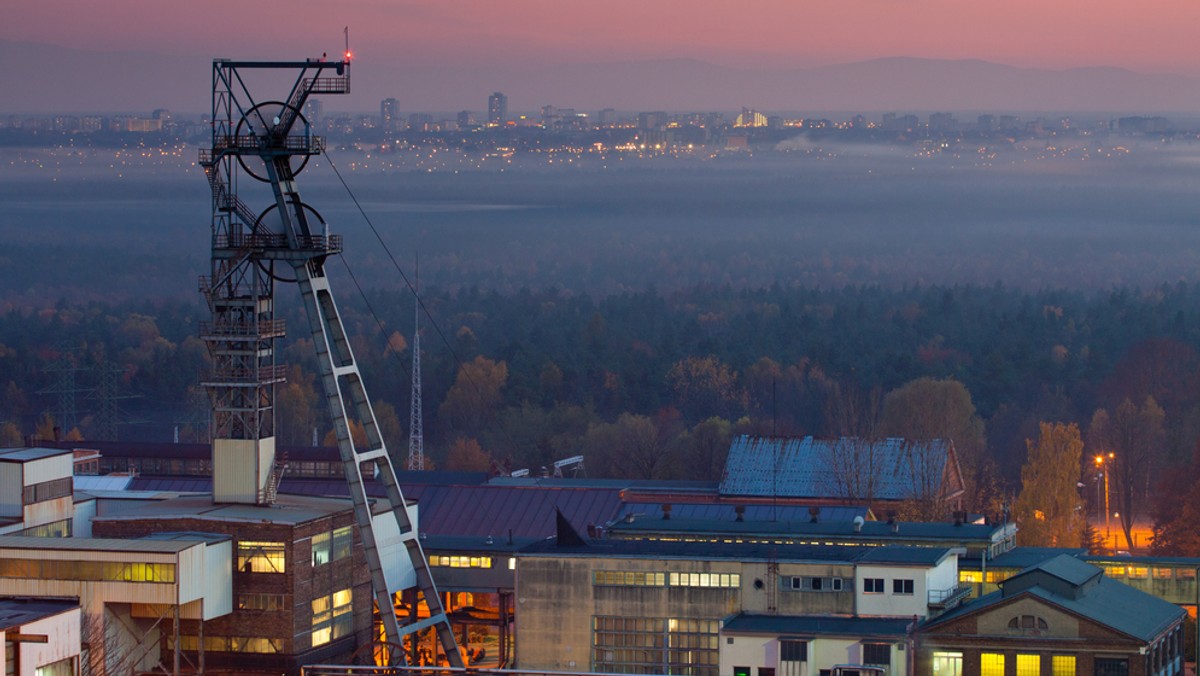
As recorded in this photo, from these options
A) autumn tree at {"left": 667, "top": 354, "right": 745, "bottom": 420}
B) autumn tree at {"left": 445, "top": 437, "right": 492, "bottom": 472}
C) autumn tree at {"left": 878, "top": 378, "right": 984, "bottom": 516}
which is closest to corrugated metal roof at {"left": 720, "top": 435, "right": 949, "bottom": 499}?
autumn tree at {"left": 878, "top": 378, "right": 984, "bottom": 516}

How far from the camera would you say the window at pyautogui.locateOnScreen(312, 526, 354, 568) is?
58.8 meters

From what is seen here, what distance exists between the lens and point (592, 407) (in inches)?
6048

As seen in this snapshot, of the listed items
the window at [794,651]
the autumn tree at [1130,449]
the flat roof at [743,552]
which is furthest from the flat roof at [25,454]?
the autumn tree at [1130,449]

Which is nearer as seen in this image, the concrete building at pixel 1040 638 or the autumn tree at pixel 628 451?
the concrete building at pixel 1040 638

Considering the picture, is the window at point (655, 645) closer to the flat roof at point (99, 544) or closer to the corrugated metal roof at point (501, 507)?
the flat roof at point (99, 544)

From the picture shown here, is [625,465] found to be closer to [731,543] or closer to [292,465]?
[292,465]

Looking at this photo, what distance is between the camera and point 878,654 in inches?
2149

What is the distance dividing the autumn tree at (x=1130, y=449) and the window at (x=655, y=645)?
47.1m

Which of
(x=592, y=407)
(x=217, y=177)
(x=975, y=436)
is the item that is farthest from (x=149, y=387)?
(x=217, y=177)

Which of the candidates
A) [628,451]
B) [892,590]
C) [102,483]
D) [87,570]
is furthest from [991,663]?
[628,451]

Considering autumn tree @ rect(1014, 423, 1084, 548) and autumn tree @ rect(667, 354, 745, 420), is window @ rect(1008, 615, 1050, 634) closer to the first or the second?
autumn tree @ rect(1014, 423, 1084, 548)

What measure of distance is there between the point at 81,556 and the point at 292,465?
110 ft

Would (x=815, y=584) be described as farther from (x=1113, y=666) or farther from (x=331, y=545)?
(x=331, y=545)

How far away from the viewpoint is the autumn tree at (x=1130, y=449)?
108375 mm
